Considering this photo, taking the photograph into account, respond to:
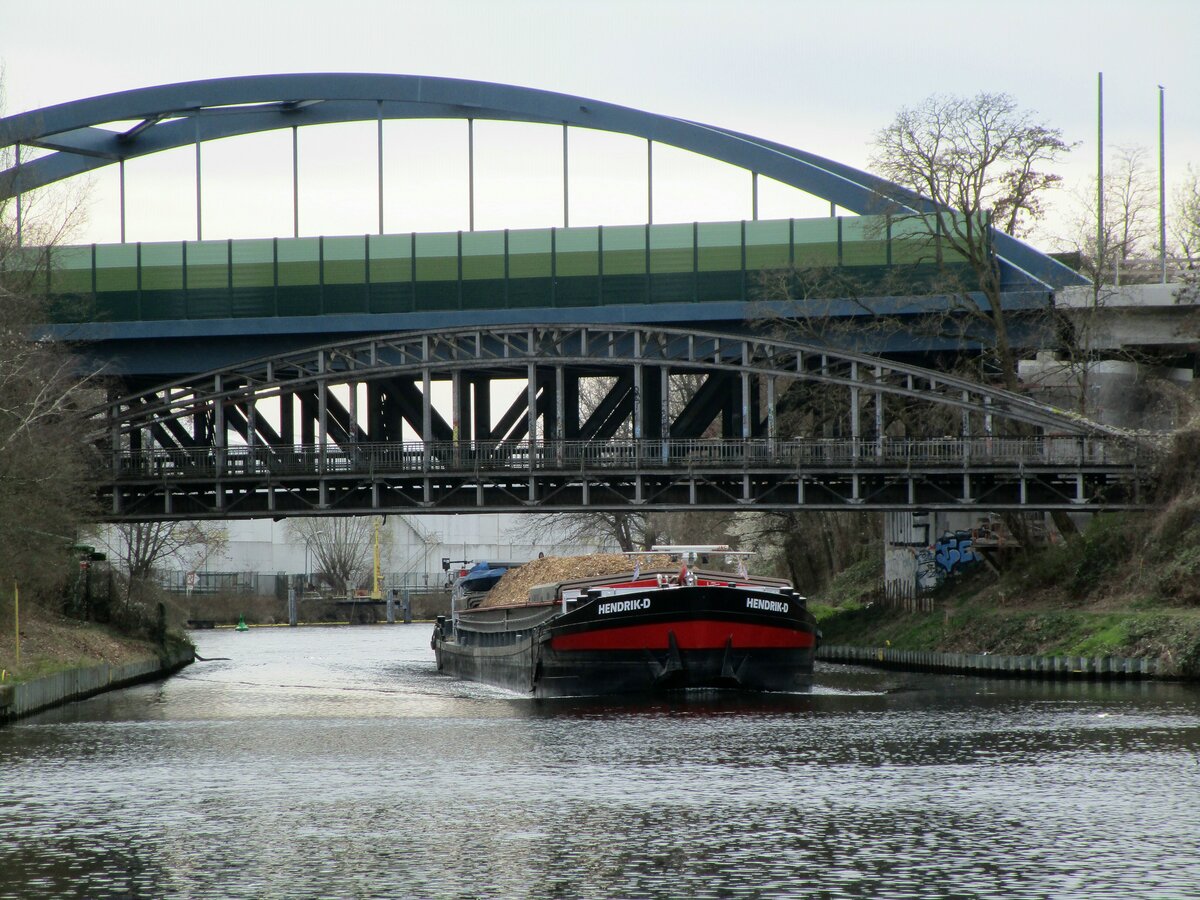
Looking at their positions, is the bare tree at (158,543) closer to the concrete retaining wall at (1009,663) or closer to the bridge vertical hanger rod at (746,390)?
the bridge vertical hanger rod at (746,390)

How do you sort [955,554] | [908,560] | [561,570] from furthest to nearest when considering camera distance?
[908,560]
[955,554]
[561,570]

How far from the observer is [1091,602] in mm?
51781

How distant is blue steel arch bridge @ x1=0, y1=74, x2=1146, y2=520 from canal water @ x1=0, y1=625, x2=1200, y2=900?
51.3 ft

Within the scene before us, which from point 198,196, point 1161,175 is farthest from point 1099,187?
point 198,196

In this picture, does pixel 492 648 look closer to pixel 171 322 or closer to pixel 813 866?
pixel 171 322

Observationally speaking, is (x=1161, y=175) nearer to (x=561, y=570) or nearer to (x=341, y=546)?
(x=561, y=570)

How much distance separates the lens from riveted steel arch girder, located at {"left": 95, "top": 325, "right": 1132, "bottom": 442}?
184ft

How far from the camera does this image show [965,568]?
208 ft

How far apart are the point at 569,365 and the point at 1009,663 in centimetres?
1895

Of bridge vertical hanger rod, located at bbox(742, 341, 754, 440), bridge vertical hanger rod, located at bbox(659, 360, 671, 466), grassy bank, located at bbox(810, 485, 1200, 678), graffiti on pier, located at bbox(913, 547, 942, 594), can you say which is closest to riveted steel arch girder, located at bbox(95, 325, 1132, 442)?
bridge vertical hanger rod, located at bbox(742, 341, 754, 440)

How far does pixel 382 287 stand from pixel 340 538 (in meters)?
87.0

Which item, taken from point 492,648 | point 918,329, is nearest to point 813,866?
point 492,648

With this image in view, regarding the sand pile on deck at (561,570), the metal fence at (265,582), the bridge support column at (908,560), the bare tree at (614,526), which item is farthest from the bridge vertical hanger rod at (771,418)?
the metal fence at (265,582)

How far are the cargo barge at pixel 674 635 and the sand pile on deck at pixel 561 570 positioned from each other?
3551 mm
